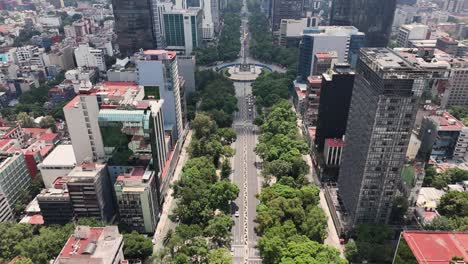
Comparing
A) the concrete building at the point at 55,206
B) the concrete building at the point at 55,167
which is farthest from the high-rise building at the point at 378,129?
the concrete building at the point at 55,167

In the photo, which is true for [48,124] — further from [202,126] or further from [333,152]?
[333,152]

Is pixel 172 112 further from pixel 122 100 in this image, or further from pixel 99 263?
pixel 99 263

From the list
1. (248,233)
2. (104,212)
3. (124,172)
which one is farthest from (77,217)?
(248,233)

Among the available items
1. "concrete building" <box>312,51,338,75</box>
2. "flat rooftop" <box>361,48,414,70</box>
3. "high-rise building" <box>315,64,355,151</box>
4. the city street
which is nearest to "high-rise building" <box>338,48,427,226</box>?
"flat rooftop" <box>361,48,414,70</box>

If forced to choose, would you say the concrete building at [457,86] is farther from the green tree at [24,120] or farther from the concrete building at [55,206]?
the green tree at [24,120]

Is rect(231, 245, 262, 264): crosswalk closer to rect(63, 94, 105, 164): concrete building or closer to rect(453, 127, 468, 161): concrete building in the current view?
rect(63, 94, 105, 164): concrete building

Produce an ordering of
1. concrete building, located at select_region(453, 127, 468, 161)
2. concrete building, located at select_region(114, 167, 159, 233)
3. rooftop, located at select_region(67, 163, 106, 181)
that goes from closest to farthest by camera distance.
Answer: rooftop, located at select_region(67, 163, 106, 181), concrete building, located at select_region(114, 167, 159, 233), concrete building, located at select_region(453, 127, 468, 161)

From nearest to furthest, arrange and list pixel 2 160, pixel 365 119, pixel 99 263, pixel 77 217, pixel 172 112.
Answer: pixel 99 263
pixel 365 119
pixel 77 217
pixel 2 160
pixel 172 112

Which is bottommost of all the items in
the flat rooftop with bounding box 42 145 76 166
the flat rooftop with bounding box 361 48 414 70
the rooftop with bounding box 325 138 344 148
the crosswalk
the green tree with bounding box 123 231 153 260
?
the crosswalk
